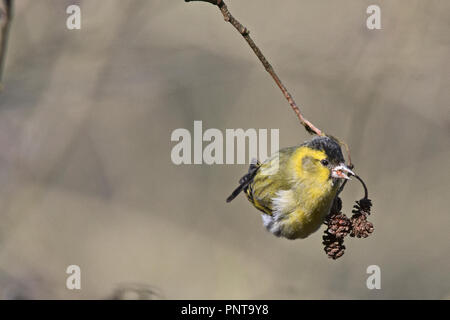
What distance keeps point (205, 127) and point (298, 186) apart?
6.62 feet

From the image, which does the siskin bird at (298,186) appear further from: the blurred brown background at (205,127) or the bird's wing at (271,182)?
the blurred brown background at (205,127)

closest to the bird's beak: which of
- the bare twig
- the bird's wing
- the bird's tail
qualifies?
the bird's wing

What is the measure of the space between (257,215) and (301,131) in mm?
885

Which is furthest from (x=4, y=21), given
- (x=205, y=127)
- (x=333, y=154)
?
(x=205, y=127)

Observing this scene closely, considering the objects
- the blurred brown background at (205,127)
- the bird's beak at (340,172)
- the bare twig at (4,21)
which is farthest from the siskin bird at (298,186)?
the blurred brown background at (205,127)

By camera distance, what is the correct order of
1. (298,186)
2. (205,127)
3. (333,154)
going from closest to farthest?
(333,154) < (298,186) < (205,127)

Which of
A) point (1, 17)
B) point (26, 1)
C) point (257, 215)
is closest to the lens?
point (1, 17)

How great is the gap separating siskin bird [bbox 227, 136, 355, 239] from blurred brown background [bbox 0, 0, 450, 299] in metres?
1.46

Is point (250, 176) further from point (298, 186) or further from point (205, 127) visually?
point (205, 127)

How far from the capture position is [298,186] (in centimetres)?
234

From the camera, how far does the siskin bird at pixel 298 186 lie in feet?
7.16

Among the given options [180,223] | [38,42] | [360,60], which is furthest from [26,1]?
[360,60]

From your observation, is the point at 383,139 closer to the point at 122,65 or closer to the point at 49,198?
the point at 122,65

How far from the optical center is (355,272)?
405cm
